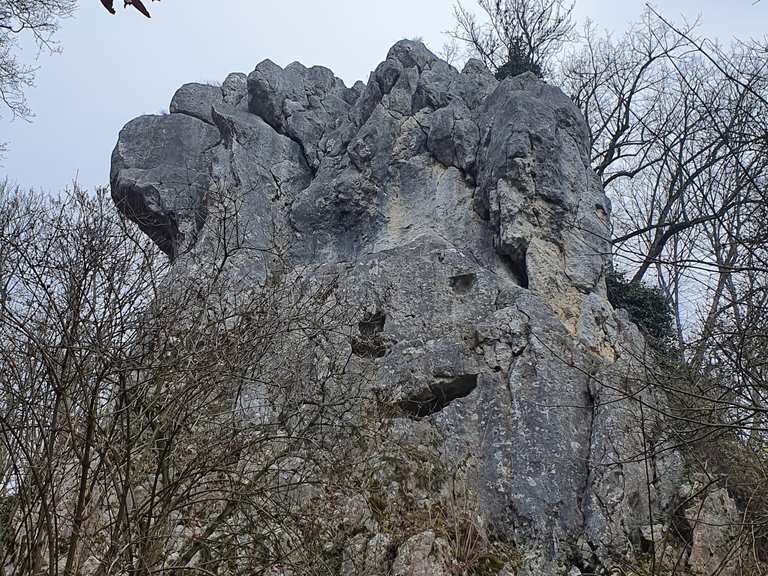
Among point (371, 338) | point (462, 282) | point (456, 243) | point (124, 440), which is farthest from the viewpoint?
point (456, 243)

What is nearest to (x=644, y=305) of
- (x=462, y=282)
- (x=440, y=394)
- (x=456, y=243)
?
(x=456, y=243)

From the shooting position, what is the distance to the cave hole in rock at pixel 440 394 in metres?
9.33

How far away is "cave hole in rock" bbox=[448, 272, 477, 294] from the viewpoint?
10.5 meters

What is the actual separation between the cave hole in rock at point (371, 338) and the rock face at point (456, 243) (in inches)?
1.1

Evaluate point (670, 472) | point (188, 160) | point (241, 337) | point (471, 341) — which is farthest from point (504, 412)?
point (188, 160)

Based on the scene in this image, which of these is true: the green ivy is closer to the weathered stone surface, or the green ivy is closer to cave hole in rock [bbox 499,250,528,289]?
cave hole in rock [bbox 499,250,528,289]

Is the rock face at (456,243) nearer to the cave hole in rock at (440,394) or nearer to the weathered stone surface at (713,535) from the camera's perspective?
the cave hole in rock at (440,394)

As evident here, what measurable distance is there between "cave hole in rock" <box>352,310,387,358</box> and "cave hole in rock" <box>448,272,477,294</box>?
1.08 metres

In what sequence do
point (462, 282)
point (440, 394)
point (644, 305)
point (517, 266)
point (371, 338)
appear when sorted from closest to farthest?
point (440, 394) < point (371, 338) < point (462, 282) < point (517, 266) < point (644, 305)

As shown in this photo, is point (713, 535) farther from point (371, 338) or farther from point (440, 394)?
point (371, 338)

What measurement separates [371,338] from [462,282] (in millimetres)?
1746

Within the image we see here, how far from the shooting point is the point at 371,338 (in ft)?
31.4

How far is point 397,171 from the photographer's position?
12.6 metres

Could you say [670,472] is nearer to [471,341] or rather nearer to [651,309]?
[471,341]
